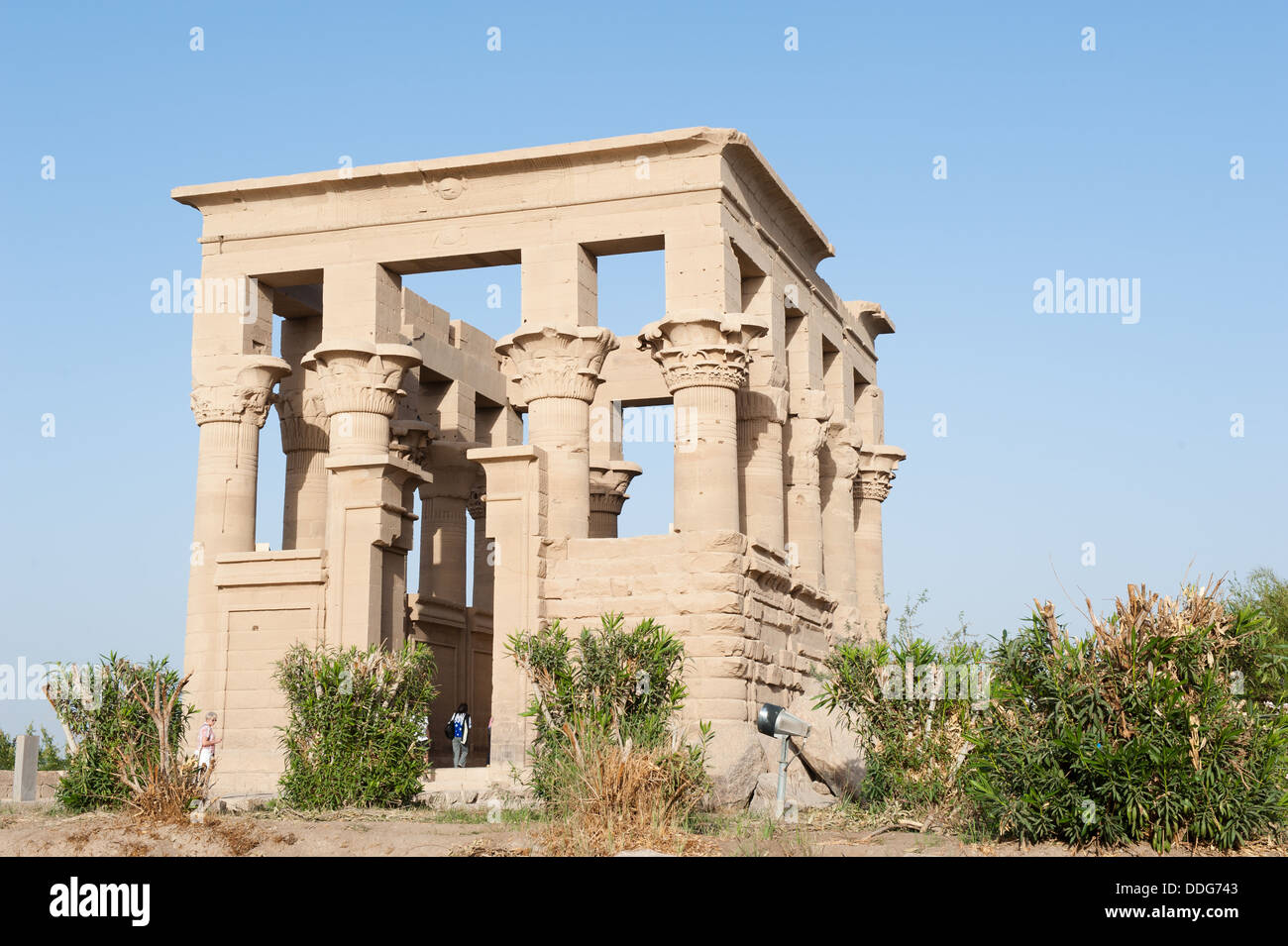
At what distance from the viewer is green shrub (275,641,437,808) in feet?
58.1

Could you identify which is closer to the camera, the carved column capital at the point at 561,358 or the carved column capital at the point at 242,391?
the carved column capital at the point at 561,358

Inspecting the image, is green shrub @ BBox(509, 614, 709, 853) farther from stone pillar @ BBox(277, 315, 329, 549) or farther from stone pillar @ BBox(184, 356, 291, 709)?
stone pillar @ BBox(277, 315, 329, 549)

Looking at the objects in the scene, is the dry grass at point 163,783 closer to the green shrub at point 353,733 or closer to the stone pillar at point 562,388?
the green shrub at point 353,733

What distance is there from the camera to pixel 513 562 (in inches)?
900

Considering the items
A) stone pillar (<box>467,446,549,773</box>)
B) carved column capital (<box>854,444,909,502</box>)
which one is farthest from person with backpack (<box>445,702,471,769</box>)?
carved column capital (<box>854,444,909,502</box>)

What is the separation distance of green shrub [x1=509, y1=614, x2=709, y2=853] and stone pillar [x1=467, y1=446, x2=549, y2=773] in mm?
1469

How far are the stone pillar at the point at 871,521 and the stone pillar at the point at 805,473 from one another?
5.13 metres

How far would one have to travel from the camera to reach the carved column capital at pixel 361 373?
1014 inches

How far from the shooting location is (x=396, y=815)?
669 inches

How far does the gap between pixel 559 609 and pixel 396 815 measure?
248 inches

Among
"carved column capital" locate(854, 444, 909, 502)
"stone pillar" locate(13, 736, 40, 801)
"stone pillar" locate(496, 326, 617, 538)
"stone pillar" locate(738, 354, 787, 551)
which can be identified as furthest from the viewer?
"carved column capital" locate(854, 444, 909, 502)

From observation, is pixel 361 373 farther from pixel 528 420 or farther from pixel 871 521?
pixel 871 521

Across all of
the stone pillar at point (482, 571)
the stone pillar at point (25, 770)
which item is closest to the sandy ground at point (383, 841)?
the stone pillar at point (25, 770)
